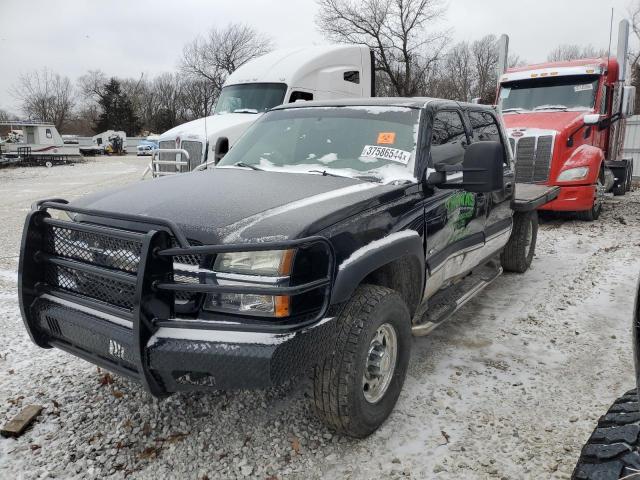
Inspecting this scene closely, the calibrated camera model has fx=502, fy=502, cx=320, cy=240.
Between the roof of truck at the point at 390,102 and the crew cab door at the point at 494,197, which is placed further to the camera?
the crew cab door at the point at 494,197

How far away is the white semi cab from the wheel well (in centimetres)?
727

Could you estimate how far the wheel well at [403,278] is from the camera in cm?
306

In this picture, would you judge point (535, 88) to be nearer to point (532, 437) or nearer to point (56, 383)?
point (532, 437)

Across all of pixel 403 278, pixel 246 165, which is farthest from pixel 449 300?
pixel 246 165

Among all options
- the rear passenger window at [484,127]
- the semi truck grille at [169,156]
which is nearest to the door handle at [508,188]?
the rear passenger window at [484,127]

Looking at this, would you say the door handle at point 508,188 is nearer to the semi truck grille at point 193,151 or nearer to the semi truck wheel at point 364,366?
the semi truck wheel at point 364,366

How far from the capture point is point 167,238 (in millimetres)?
2297

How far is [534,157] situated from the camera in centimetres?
899

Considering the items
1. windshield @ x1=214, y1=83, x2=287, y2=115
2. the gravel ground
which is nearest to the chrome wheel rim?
the gravel ground

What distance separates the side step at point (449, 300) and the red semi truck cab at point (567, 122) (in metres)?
4.70

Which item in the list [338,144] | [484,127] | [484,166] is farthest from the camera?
[484,127]

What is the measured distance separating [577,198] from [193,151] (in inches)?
292

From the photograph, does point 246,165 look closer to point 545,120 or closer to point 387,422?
point 387,422

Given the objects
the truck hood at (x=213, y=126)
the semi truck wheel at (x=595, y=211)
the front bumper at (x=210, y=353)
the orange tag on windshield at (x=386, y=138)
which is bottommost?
the semi truck wheel at (x=595, y=211)
